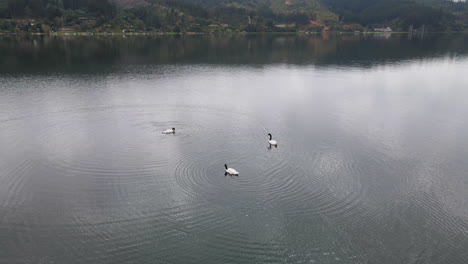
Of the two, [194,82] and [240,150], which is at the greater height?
[194,82]

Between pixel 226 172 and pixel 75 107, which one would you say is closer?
pixel 226 172

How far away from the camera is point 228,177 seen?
28.0 metres

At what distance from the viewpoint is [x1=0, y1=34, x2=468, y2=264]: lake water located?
66.7 feet

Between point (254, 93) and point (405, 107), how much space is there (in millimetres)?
24175

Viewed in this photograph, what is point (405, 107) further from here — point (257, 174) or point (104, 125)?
point (104, 125)

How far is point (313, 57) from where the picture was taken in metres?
112

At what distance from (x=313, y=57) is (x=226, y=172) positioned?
92.6 meters

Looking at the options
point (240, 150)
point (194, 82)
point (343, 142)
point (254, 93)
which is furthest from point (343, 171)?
point (194, 82)

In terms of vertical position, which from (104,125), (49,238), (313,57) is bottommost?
(49,238)

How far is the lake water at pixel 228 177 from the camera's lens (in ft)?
66.7

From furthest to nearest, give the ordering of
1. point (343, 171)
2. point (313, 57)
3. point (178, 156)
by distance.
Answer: point (313, 57)
point (178, 156)
point (343, 171)

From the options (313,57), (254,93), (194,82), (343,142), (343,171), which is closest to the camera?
(343,171)

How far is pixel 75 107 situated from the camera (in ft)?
151

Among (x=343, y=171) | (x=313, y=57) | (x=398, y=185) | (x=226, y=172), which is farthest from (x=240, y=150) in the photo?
(x=313, y=57)
